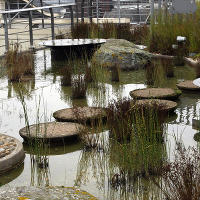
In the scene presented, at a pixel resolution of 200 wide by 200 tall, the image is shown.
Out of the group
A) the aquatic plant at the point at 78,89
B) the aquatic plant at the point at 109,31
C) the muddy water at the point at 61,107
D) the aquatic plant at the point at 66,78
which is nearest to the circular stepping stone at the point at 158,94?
the muddy water at the point at 61,107

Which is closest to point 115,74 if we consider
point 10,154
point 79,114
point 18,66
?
point 18,66

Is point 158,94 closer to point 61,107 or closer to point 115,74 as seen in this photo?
point 61,107

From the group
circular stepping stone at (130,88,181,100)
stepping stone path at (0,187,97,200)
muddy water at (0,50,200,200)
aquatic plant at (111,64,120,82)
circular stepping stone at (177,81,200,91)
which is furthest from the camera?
aquatic plant at (111,64,120,82)

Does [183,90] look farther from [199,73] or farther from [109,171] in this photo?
[109,171]

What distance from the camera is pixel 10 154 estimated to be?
12.8 feet

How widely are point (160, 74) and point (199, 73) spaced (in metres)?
0.67

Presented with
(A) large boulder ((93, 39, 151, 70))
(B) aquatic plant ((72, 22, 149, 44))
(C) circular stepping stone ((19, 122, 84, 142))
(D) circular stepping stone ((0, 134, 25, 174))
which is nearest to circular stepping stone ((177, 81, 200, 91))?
(A) large boulder ((93, 39, 151, 70))

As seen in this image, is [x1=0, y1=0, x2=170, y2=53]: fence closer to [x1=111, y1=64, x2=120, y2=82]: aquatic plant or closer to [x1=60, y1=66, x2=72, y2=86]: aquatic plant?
[x1=60, y1=66, x2=72, y2=86]: aquatic plant

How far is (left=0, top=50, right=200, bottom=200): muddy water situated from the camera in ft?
11.9

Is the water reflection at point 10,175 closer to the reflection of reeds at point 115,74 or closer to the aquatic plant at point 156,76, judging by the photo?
the aquatic plant at point 156,76

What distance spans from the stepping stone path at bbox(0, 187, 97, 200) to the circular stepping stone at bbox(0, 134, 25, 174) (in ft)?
2.90

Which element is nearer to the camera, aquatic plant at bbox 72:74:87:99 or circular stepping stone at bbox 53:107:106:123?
circular stepping stone at bbox 53:107:106:123

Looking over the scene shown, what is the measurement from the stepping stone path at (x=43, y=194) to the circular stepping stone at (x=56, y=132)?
126 centimetres

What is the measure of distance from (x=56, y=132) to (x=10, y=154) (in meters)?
0.70
